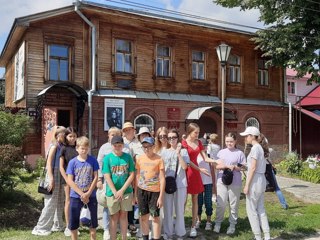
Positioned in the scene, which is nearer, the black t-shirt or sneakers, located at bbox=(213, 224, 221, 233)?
the black t-shirt

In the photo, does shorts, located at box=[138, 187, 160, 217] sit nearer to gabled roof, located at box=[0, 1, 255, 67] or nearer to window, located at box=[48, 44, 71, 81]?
window, located at box=[48, 44, 71, 81]

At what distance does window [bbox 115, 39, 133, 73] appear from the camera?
1634cm

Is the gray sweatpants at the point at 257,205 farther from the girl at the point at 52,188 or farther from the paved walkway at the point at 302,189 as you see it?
the paved walkway at the point at 302,189

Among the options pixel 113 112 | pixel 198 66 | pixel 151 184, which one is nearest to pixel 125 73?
pixel 113 112

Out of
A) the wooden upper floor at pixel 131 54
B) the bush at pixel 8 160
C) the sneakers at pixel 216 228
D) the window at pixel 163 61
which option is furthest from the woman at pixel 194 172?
the window at pixel 163 61

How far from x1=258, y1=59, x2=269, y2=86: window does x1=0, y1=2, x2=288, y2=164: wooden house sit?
242mm

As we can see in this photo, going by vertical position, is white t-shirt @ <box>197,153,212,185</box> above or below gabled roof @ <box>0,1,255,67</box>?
below

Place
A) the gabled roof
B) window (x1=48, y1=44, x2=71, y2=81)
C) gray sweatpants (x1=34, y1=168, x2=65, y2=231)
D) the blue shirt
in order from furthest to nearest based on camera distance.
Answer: window (x1=48, y1=44, x2=71, y2=81)
the gabled roof
gray sweatpants (x1=34, y1=168, x2=65, y2=231)
the blue shirt

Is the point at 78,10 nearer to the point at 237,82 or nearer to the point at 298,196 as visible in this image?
the point at 237,82

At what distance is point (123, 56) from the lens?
16.5 meters

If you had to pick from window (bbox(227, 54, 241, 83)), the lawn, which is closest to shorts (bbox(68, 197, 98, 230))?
the lawn

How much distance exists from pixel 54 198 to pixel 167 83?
1148 cm

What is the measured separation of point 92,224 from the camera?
→ 5605 mm

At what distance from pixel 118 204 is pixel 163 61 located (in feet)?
41.2
